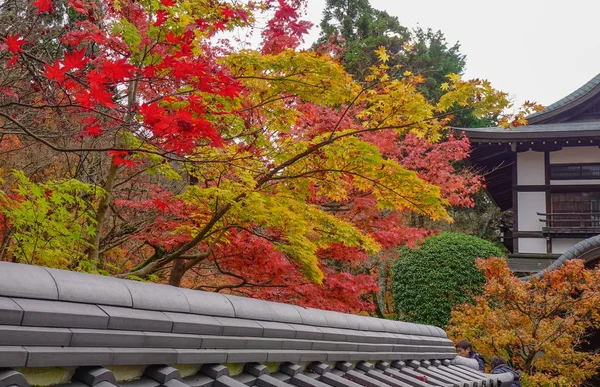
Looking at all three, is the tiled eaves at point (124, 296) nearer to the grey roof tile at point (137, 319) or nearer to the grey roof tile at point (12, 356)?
the grey roof tile at point (137, 319)

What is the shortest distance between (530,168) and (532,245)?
8.19 feet

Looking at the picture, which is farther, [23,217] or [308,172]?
[308,172]

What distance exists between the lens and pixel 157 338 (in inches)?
99.1

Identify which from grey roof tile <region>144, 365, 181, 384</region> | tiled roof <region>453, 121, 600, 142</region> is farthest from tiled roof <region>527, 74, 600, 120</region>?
grey roof tile <region>144, 365, 181, 384</region>

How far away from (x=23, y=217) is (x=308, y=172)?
2.94 metres

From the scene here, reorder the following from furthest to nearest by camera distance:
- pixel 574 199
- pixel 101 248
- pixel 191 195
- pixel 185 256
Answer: pixel 574 199, pixel 101 248, pixel 185 256, pixel 191 195

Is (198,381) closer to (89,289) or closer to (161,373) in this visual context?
(161,373)

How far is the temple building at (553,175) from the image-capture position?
16734 millimetres

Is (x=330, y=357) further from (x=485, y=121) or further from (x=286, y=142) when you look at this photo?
(x=485, y=121)

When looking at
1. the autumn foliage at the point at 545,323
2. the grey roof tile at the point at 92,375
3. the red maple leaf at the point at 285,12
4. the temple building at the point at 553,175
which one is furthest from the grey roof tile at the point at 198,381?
the temple building at the point at 553,175

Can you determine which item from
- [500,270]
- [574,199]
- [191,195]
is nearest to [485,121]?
[574,199]

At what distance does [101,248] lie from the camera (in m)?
8.88

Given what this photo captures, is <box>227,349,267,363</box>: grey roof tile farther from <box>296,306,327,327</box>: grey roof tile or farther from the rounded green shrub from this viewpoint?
the rounded green shrub

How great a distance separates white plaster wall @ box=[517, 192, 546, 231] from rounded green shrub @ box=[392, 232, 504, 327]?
2.33 meters
